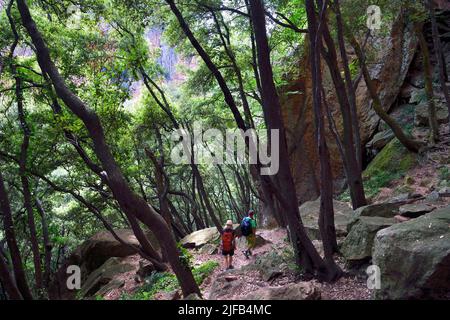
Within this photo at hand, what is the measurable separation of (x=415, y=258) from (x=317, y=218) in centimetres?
700

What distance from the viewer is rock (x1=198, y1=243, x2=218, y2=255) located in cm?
1376

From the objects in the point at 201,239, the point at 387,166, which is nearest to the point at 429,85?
the point at 387,166

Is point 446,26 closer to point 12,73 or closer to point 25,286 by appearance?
point 12,73

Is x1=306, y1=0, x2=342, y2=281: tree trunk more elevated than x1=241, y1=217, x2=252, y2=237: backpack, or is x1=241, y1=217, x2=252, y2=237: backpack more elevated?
x1=306, y1=0, x2=342, y2=281: tree trunk

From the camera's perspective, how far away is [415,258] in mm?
4633

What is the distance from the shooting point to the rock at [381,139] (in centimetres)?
1505

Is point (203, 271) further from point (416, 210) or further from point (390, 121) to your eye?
point (390, 121)

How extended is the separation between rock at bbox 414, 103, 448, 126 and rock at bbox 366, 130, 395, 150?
3.77 ft

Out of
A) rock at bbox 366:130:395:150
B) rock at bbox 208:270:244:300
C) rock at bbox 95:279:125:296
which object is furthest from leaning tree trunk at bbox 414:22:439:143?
rock at bbox 95:279:125:296

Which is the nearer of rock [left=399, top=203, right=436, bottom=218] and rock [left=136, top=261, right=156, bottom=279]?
rock [left=399, top=203, right=436, bottom=218]

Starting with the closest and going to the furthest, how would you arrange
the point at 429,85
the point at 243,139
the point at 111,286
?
the point at 429,85, the point at 243,139, the point at 111,286

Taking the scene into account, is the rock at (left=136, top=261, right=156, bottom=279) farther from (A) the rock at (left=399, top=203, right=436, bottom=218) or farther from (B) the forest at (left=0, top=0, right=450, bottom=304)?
(A) the rock at (left=399, top=203, right=436, bottom=218)

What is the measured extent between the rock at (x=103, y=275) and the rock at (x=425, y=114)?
12880mm
